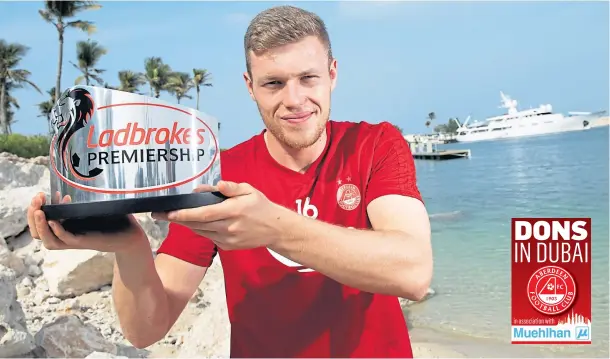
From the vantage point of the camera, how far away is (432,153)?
117ft

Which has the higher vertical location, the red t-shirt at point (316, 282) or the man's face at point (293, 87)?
the man's face at point (293, 87)

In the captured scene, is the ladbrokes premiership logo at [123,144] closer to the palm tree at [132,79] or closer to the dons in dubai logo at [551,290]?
the dons in dubai logo at [551,290]

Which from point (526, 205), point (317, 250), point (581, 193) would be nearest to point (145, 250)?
point (317, 250)

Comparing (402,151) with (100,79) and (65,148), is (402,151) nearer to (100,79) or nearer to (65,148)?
(65,148)

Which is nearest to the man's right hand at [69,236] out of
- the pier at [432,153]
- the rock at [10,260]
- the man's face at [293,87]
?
the man's face at [293,87]

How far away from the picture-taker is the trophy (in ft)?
5.22

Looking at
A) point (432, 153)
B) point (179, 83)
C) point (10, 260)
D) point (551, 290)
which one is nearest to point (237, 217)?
point (551, 290)

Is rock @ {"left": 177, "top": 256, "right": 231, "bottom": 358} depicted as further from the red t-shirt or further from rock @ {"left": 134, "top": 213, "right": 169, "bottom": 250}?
the red t-shirt

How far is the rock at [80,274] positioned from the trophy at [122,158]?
4.17m

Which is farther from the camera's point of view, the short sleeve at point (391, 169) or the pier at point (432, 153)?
the pier at point (432, 153)

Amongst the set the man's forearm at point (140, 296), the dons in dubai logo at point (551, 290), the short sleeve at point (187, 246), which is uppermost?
the short sleeve at point (187, 246)

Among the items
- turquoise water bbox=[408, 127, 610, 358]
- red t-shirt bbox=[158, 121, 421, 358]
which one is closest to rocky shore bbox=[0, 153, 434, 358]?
red t-shirt bbox=[158, 121, 421, 358]

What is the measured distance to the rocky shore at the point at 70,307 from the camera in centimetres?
385

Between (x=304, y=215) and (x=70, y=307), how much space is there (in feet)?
14.0
